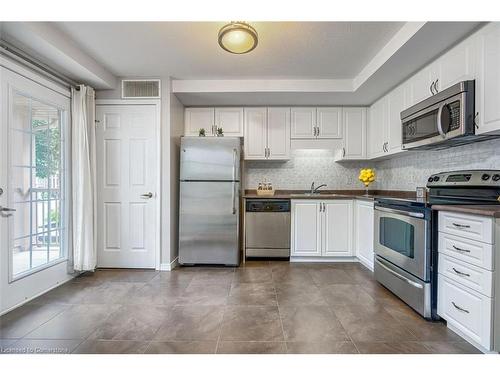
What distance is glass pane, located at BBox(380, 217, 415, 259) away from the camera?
2172 millimetres

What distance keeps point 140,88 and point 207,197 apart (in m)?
1.57

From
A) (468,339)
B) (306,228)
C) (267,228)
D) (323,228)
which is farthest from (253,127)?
(468,339)

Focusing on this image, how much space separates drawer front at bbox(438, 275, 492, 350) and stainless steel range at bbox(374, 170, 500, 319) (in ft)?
0.32

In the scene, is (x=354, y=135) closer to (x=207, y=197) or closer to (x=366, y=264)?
(x=366, y=264)

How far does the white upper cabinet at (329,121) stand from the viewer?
3787mm

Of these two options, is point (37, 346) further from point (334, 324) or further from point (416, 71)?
point (416, 71)

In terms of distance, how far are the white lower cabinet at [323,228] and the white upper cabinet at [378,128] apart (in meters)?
0.79

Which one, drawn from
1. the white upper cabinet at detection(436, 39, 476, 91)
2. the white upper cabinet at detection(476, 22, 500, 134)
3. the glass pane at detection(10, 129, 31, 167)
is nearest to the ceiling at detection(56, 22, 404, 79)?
the white upper cabinet at detection(436, 39, 476, 91)

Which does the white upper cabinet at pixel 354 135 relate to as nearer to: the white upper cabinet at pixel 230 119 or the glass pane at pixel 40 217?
the white upper cabinet at pixel 230 119

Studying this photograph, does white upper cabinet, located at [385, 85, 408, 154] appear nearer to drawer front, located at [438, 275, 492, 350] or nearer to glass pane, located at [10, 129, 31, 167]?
drawer front, located at [438, 275, 492, 350]

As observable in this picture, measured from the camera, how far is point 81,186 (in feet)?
9.46

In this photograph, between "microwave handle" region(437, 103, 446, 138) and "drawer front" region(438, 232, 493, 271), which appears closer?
"drawer front" region(438, 232, 493, 271)

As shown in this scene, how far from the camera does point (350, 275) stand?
3.03 metres
